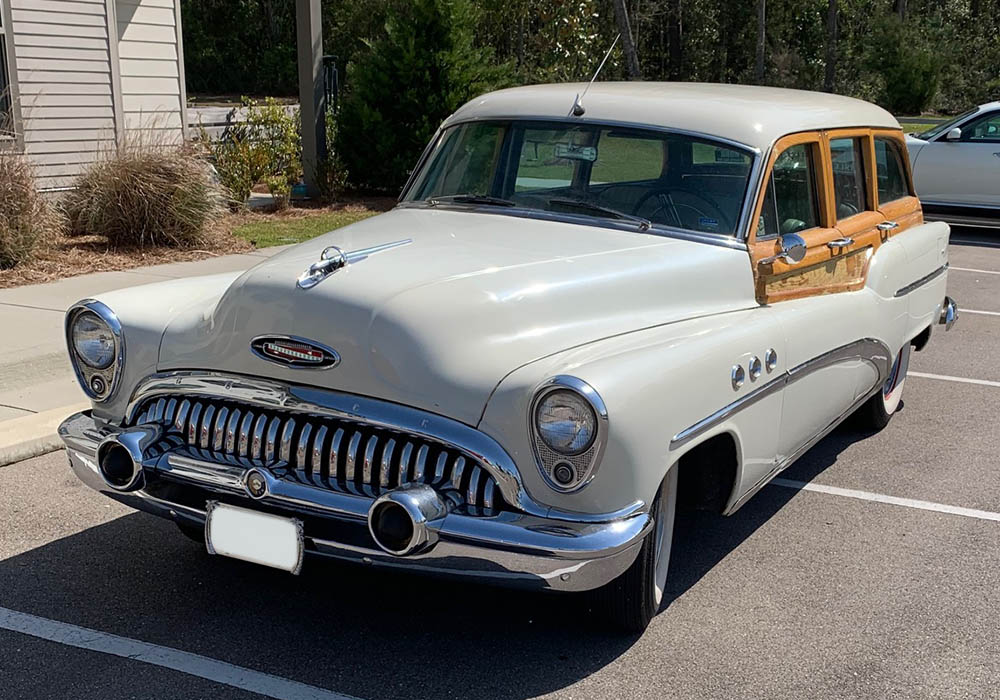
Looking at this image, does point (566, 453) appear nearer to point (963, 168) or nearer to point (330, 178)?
point (330, 178)

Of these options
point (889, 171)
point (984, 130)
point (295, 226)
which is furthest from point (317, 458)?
point (984, 130)

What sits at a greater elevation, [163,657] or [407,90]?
[407,90]

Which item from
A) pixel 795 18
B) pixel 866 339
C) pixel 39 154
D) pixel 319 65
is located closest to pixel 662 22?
pixel 795 18

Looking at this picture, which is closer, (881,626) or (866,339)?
(881,626)

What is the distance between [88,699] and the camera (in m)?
3.22

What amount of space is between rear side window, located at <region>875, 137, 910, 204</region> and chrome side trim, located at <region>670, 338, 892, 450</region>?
968 millimetres

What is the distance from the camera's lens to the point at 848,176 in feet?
17.4

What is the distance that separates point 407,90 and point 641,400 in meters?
11.8

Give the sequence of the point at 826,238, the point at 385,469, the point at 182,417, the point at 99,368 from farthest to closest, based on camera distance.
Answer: the point at 826,238 < the point at 99,368 < the point at 182,417 < the point at 385,469

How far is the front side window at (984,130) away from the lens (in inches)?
534

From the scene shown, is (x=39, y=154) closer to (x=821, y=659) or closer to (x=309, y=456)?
(x=309, y=456)

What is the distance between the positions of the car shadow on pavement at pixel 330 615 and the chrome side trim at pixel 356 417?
36 cm

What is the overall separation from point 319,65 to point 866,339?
10120 mm

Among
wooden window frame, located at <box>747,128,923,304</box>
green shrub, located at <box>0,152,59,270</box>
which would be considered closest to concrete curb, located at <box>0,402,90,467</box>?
wooden window frame, located at <box>747,128,923,304</box>
